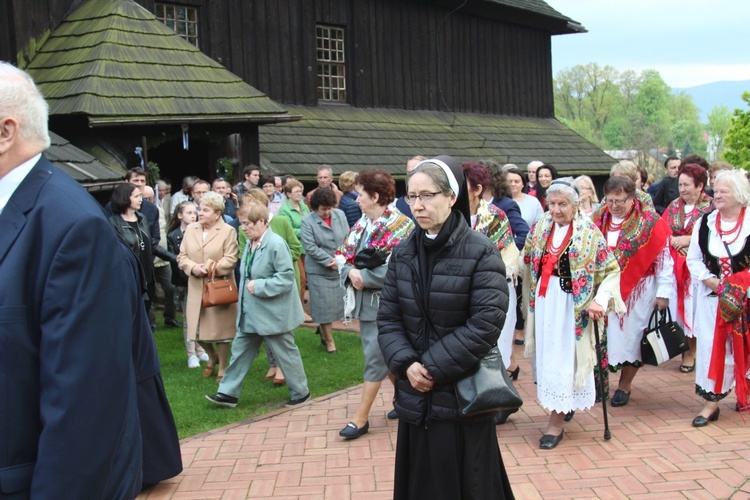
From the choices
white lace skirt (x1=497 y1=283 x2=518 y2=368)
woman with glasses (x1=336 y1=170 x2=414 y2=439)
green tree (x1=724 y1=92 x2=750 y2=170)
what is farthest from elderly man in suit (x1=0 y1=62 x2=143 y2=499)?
green tree (x1=724 y1=92 x2=750 y2=170)

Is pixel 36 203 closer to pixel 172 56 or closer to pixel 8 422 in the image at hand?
pixel 8 422

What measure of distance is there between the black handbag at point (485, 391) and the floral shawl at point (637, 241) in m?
3.18

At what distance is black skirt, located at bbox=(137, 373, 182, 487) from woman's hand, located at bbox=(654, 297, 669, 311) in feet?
13.3

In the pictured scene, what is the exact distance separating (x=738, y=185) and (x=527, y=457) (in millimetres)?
2611

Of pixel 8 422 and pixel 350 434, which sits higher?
pixel 8 422

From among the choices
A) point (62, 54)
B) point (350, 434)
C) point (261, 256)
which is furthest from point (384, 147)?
point (350, 434)

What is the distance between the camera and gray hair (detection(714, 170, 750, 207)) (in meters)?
5.97

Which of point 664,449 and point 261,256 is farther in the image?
point 261,256

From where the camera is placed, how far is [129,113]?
436 inches

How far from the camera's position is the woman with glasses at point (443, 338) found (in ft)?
12.2

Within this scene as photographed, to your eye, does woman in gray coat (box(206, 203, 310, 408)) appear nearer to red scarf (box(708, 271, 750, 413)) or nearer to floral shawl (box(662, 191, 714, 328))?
red scarf (box(708, 271, 750, 413))

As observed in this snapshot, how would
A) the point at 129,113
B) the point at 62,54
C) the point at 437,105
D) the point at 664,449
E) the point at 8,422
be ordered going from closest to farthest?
1. the point at 8,422
2. the point at 664,449
3. the point at 129,113
4. the point at 62,54
5. the point at 437,105

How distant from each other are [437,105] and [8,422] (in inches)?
743

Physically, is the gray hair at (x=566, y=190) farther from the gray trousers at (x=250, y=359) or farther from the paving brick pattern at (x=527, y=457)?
the gray trousers at (x=250, y=359)
